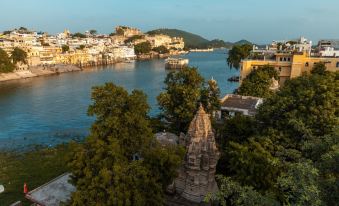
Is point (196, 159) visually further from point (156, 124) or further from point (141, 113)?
point (156, 124)

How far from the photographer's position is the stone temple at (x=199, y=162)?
13969 mm

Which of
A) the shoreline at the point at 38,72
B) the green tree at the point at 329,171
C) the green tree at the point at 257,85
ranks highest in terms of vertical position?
the green tree at the point at 329,171

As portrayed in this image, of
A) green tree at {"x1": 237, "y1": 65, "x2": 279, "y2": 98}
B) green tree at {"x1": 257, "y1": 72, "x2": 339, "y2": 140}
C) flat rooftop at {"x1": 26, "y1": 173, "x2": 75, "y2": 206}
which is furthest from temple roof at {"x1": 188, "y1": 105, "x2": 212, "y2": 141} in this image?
green tree at {"x1": 237, "y1": 65, "x2": 279, "y2": 98}

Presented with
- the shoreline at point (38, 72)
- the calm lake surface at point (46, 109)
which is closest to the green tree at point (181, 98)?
the calm lake surface at point (46, 109)

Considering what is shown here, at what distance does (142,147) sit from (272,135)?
6.91 metres

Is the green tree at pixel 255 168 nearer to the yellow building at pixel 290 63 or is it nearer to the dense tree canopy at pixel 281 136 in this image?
the dense tree canopy at pixel 281 136

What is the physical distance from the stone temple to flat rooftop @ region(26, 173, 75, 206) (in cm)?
623

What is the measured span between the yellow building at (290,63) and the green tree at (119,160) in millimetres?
28360

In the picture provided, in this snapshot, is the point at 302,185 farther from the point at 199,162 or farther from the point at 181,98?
the point at 181,98

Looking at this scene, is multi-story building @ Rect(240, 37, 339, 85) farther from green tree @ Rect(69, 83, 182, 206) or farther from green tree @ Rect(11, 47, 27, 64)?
green tree @ Rect(11, 47, 27, 64)

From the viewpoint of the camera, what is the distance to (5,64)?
234 feet

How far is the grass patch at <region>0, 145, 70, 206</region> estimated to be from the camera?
1878cm

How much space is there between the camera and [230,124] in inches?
750

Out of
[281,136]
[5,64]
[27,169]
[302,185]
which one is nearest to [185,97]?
[281,136]
